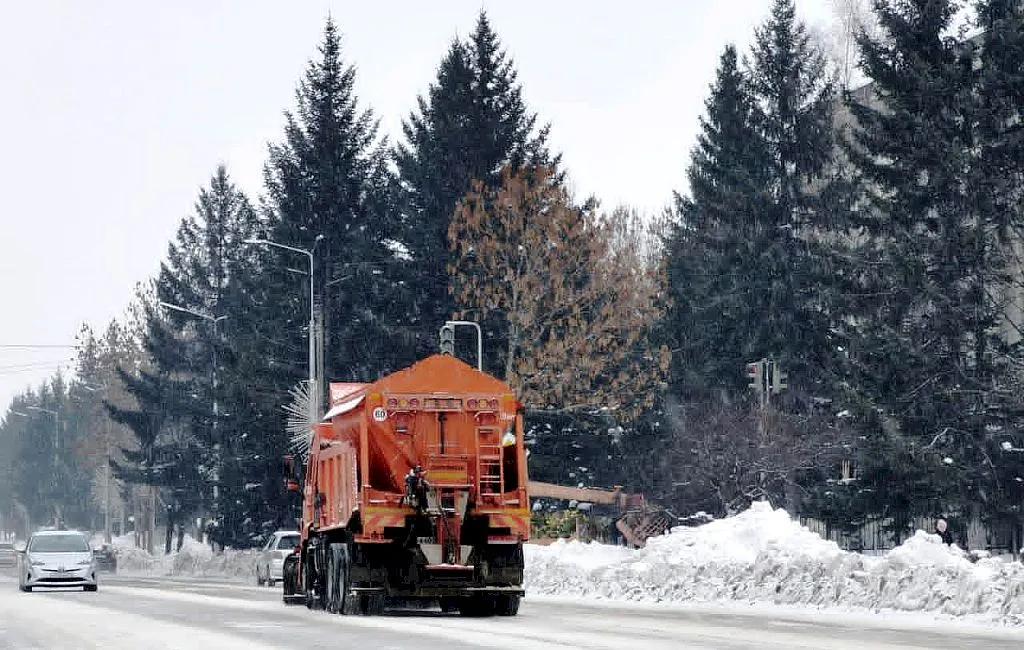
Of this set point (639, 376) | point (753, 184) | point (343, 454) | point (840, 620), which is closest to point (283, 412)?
point (639, 376)

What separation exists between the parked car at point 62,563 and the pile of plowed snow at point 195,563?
60.0 feet

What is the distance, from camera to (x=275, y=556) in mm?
49344

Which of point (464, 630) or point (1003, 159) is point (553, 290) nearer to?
point (1003, 159)

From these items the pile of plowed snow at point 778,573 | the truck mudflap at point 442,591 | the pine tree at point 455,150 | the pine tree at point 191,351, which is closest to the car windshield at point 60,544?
the pile of plowed snow at point 778,573

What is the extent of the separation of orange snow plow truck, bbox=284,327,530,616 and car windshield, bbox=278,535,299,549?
19.1 meters

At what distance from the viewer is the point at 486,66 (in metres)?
71.2

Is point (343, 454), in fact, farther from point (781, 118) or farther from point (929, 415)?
point (781, 118)

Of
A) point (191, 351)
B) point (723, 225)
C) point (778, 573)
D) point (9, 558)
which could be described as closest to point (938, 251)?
point (723, 225)

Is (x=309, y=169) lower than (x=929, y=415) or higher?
higher

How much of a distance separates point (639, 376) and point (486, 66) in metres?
14.1

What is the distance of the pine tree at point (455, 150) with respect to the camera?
6994cm

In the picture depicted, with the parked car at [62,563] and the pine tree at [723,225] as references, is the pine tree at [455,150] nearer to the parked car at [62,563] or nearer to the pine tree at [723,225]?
the pine tree at [723,225]

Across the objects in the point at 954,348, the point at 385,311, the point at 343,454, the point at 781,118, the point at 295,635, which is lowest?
the point at 295,635

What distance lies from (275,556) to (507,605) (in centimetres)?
2132
